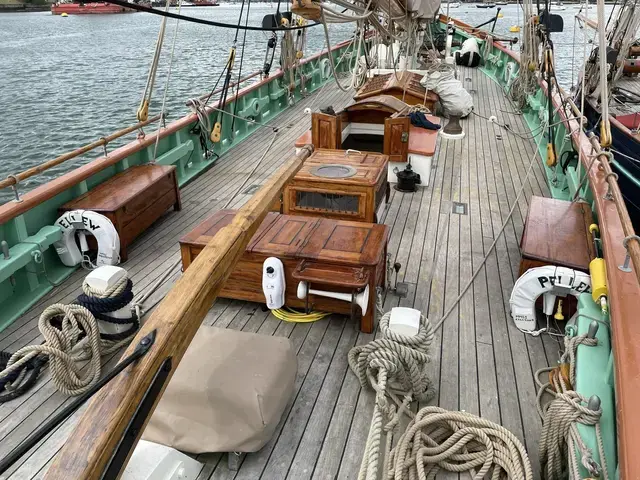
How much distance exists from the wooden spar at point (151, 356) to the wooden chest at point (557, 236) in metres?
2.16

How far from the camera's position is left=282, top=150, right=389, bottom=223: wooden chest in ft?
14.1

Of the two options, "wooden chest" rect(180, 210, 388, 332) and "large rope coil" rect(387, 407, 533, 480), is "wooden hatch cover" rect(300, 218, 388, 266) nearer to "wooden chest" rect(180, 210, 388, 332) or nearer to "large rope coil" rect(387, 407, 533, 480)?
"wooden chest" rect(180, 210, 388, 332)

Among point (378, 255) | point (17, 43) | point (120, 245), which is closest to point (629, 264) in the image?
point (378, 255)

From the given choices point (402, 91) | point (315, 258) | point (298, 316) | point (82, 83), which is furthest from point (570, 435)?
point (82, 83)

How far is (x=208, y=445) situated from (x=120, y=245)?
2.33 metres

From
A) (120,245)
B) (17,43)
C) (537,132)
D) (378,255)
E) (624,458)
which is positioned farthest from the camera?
(17,43)

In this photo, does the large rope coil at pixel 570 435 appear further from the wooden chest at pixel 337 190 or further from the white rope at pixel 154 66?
the white rope at pixel 154 66

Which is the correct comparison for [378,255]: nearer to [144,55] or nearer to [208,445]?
[208,445]

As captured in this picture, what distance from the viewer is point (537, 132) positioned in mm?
7805

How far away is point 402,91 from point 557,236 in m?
5.00

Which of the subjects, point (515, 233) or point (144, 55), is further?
point (144, 55)

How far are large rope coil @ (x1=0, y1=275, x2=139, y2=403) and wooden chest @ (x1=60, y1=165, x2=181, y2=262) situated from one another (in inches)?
42.6

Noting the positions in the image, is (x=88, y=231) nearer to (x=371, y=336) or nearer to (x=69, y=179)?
(x=69, y=179)

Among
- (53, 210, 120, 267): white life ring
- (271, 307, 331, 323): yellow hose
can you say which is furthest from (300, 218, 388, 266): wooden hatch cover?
(53, 210, 120, 267): white life ring
